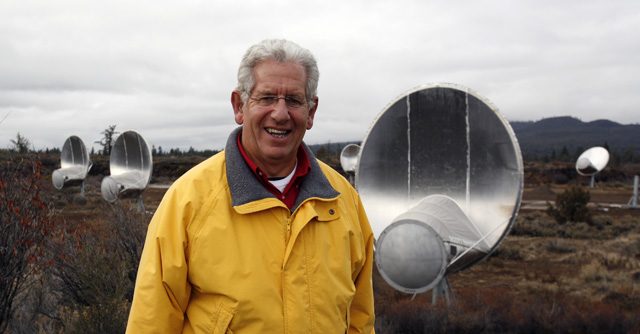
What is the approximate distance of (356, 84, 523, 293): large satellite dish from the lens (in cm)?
678

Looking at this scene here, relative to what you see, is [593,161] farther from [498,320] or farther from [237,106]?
[237,106]

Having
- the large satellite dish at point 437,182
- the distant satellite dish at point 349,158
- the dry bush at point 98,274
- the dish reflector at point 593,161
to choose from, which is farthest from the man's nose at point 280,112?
the dish reflector at point 593,161

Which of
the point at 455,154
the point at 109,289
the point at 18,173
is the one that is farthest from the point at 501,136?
the point at 18,173

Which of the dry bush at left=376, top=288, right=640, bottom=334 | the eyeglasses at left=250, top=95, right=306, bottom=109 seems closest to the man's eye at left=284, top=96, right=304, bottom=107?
the eyeglasses at left=250, top=95, right=306, bottom=109

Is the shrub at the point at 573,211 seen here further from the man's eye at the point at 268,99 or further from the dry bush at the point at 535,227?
the man's eye at the point at 268,99

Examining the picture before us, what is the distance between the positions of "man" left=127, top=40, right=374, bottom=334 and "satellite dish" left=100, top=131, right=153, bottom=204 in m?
19.1

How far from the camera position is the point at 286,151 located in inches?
97.6

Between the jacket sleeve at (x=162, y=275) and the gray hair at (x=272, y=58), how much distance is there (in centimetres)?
58

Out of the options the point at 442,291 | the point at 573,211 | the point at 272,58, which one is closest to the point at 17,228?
the point at 272,58

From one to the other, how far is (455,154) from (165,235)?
22.8 ft

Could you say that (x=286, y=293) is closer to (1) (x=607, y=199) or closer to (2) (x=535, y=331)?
(2) (x=535, y=331)

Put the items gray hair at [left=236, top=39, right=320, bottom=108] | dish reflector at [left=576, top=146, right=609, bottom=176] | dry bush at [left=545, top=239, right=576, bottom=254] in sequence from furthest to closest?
1. dish reflector at [left=576, top=146, right=609, bottom=176]
2. dry bush at [left=545, top=239, right=576, bottom=254]
3. gray hair at [left=236, top=39, right=320, bottom=108]

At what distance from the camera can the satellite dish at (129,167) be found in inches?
838

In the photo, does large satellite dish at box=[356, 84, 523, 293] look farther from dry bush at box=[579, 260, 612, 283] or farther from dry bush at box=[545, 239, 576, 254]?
dry bush at box=[545, 239, 576, 254]
